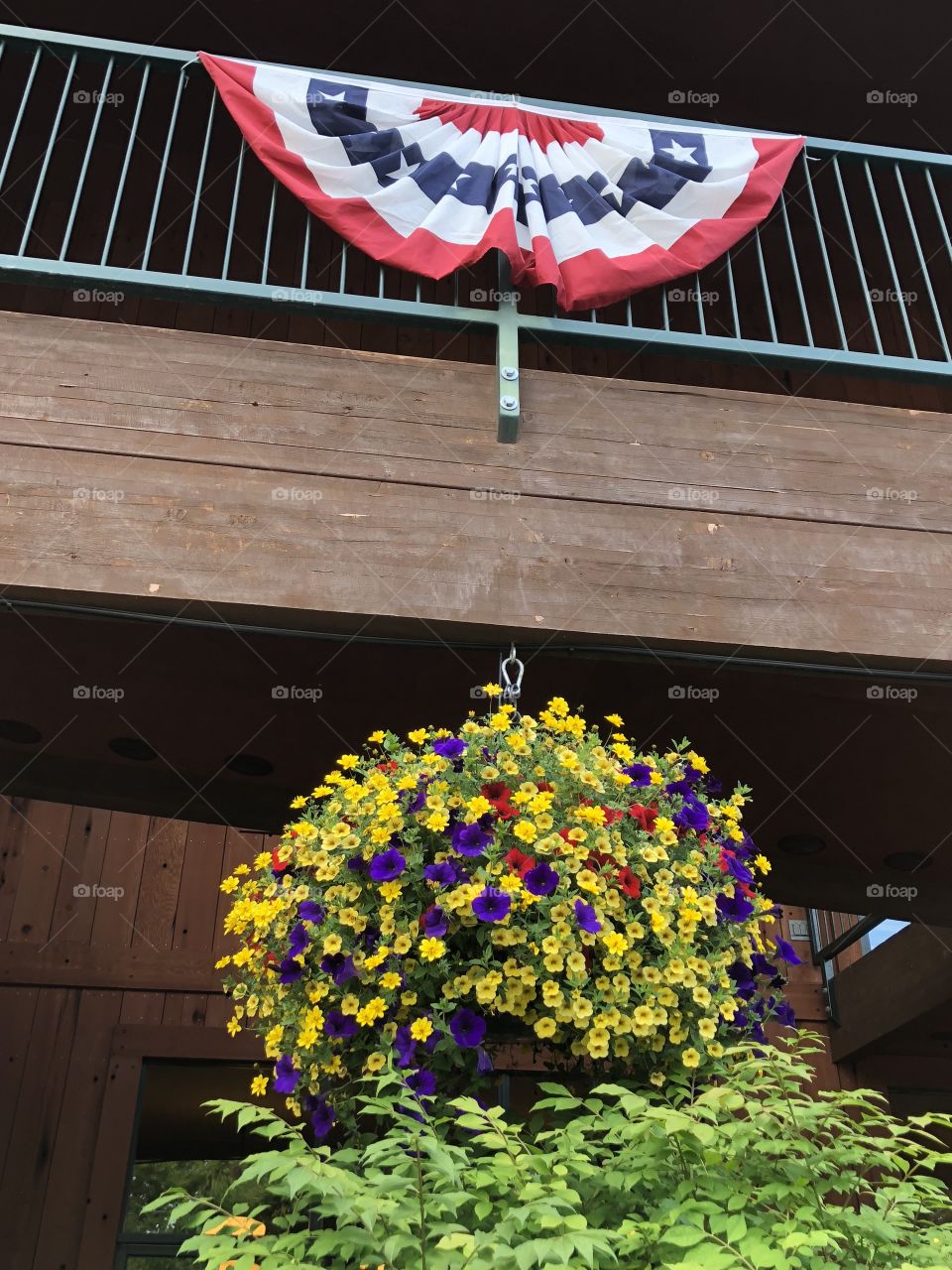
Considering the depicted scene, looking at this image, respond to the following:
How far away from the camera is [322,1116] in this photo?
1956 mm

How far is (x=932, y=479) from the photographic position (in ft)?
10.2

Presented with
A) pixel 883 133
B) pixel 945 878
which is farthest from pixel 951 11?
pixel 945 878

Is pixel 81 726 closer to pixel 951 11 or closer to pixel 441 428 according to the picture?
pixel 441 428

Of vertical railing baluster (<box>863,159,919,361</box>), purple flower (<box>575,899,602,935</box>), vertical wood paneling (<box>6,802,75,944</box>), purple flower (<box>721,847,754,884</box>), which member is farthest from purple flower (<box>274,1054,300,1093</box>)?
vertical wood paneling (<box>6,802,75,944</box>)

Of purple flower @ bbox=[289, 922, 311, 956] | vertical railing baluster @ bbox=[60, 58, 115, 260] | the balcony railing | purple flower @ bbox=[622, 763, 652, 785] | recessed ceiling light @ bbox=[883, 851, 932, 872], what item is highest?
the balcony railing

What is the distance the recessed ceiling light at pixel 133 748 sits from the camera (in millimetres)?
3535

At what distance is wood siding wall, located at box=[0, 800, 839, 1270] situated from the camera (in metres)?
4.98

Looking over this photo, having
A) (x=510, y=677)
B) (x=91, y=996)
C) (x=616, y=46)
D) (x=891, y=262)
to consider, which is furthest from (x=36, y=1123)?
(x=616, y=46)

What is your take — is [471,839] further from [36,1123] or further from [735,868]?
[36,1123]

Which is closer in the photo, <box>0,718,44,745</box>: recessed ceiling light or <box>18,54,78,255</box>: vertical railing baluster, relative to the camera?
<box>18,54,78,255</box>: vertical railing baluster

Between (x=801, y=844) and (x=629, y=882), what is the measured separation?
219cm

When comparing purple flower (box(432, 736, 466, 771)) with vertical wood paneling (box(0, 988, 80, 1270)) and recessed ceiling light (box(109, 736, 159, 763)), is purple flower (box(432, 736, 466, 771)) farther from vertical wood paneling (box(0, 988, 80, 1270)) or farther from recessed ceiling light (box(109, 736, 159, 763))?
vertical wood paneling (box(0, 988, 80, 1270))

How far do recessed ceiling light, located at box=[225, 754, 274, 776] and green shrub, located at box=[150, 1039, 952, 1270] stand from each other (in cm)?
193

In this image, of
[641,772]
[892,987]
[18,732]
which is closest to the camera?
[641,772]
